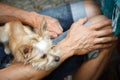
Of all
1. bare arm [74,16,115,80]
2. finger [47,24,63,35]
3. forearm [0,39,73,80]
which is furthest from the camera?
finger [47,24,63,35]

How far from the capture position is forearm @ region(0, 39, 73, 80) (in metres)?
1.21

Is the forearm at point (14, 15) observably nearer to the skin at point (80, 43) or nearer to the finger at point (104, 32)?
the skin at point (80, 43)

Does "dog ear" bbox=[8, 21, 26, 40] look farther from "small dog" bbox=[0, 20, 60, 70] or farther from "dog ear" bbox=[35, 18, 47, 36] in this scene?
"dog ear" bbox=[35, 18, 47, 36]

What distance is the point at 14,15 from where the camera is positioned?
1603 mm

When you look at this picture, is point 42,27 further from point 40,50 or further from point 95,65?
point 95,65

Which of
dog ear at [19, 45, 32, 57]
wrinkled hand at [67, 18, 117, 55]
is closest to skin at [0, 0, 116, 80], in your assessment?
wrinkled hand at [67, 18, 117, 55]

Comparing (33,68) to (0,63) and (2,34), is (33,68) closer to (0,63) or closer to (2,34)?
(0,63)

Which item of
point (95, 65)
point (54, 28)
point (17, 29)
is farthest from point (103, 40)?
point (17, 29)

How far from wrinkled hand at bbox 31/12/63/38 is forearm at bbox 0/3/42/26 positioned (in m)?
0.02

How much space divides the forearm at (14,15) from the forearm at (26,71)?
37 centimetres

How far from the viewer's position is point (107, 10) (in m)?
1.24

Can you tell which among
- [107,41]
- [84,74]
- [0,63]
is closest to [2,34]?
[0,63]

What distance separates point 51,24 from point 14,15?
26cm

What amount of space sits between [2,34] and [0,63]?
1.20 ft
